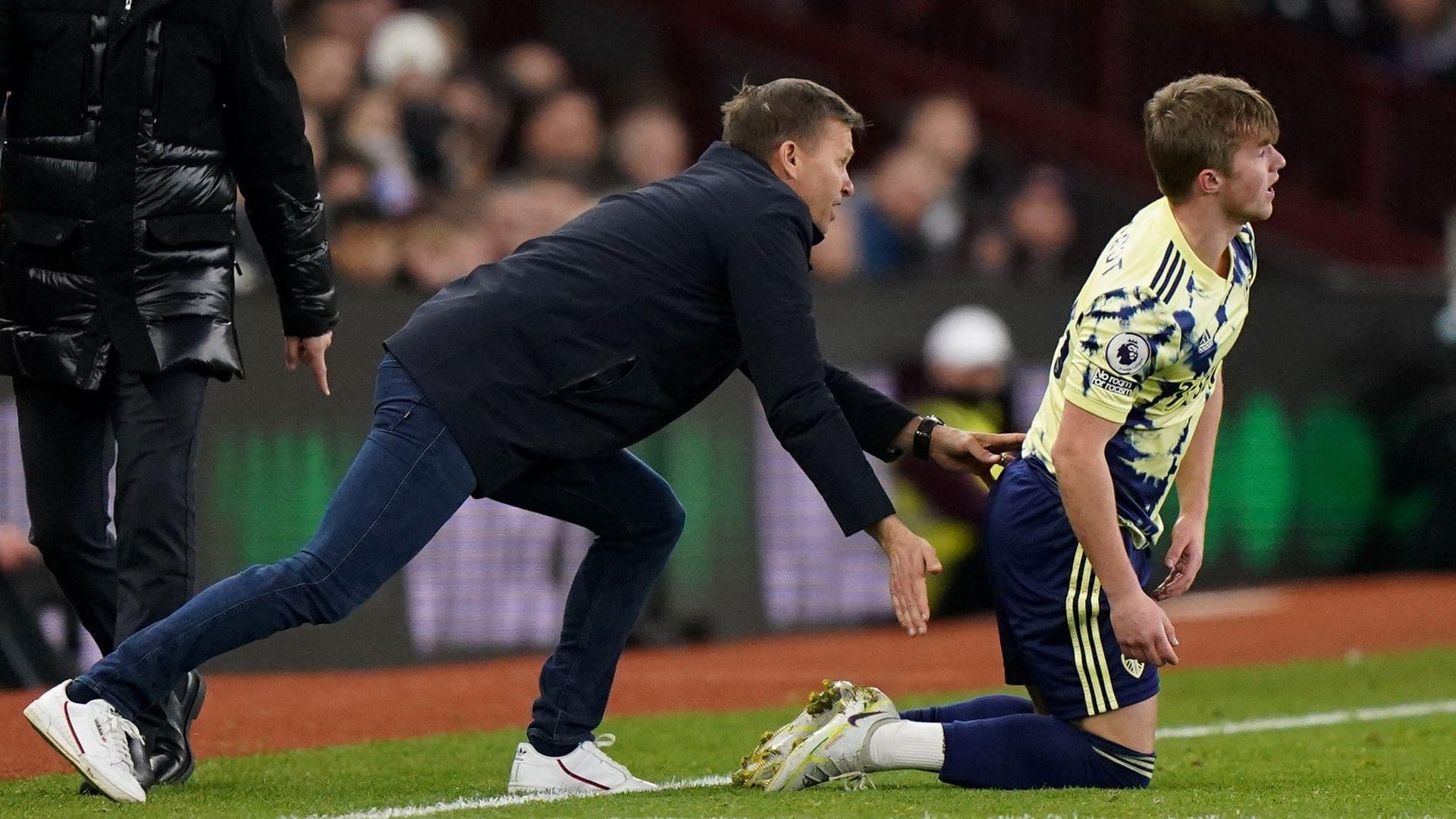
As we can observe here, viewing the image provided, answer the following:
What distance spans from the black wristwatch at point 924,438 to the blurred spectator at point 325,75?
6.13 meters

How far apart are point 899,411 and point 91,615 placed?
223 centimetres

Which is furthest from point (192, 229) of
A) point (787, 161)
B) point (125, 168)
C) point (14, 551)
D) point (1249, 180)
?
point (14, 551)

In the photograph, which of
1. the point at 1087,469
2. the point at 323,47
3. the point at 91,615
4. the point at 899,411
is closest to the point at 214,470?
the point at 323,47

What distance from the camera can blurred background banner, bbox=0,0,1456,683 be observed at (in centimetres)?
995

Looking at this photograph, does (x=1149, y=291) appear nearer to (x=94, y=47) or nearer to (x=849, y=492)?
(x=849, y=492)

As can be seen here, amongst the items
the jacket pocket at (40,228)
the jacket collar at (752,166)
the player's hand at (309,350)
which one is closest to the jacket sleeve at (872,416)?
the jacket collar at (752,166)

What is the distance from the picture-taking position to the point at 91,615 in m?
5.60

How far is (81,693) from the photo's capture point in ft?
15.6

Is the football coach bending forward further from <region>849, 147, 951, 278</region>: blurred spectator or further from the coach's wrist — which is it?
<region>849, 147, 951, 278</region>: blurred spectator

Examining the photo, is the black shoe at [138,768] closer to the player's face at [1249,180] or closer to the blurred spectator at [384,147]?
the player's face at [1249,180]

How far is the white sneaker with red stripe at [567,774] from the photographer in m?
5.37

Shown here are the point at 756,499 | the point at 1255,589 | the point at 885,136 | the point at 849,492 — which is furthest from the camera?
the point at 885,136

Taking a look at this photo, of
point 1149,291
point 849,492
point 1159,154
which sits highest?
point 1159,154

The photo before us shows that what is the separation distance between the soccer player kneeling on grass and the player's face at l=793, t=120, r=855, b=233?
668 millimetres
